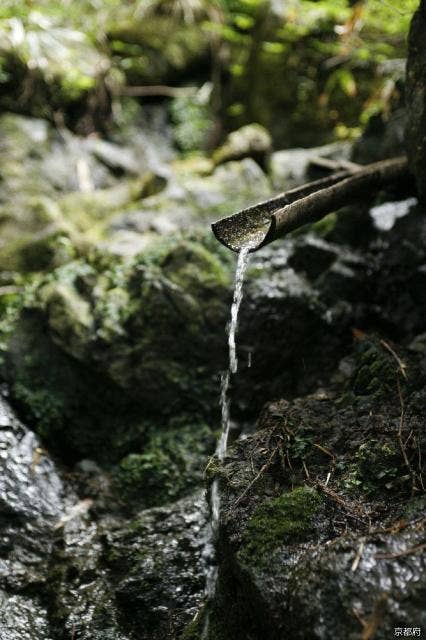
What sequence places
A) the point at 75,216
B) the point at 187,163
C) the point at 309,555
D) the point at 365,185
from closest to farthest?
1. the point at 309,555
2. the point at 365,185
3. the point at 75,216
4. the point at 187,163

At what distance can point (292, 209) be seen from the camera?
2.93 metres

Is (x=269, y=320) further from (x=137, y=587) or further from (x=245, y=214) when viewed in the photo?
(x=137, y=587)

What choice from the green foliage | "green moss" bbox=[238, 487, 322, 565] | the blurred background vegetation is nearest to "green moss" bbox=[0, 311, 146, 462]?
"green moss" bbox=[238, 487, 322, 565]

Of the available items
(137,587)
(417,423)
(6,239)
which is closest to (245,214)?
(417,423)

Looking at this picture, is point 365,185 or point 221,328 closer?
point 365,185

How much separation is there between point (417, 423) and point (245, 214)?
1.68m

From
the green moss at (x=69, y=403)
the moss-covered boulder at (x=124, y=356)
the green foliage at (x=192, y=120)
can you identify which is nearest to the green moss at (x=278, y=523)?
the moss-covered boulder at (x=124, y=356)

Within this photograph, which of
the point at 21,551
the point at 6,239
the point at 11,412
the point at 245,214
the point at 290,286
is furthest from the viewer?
the point at 6,239

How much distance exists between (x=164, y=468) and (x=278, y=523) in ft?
6.62

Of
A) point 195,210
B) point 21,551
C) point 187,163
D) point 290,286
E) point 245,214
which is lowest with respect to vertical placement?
point 21,551

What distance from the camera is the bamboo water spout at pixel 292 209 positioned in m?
2.91

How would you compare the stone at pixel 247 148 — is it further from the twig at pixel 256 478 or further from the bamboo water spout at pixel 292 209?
the twig at pixel 256 478

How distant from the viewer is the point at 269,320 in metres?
4.61

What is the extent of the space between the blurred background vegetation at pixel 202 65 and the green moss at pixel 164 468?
506 centimetres
